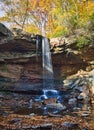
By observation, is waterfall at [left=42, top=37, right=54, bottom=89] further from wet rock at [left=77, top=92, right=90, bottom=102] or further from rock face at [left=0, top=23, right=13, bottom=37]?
wet rock at [left=77, top=92, right=90, bottom=102]

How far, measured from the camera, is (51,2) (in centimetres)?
3078

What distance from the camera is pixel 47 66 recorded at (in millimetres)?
20172

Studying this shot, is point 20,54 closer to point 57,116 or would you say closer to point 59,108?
point 59,108

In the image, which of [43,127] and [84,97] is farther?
[84,97]

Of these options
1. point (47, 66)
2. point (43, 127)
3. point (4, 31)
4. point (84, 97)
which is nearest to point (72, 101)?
point (84, 97)

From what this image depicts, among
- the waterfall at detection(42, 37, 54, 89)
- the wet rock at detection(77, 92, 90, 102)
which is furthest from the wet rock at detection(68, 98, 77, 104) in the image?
the waterfall at detection(42, 37, 54, 89)

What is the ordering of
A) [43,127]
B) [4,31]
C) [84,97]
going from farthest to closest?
[4,31]
[84,97]
[43,127]

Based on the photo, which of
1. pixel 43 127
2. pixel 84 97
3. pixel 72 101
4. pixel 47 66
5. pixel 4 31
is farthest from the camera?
pixel 47 66

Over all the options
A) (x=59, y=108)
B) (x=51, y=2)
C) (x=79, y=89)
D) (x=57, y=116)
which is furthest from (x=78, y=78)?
(x=51, y=2)

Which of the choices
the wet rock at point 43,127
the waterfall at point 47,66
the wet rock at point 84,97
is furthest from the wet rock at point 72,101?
the wet rock at point 43,127

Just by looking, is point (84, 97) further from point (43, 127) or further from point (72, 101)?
point (43, 127)

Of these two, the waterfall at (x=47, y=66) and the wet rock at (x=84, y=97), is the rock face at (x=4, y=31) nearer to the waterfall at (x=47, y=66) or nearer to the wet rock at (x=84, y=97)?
the waterfall at (x=47, y=66)

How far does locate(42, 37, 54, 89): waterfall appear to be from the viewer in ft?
65.1

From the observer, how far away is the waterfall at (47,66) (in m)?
19.8
